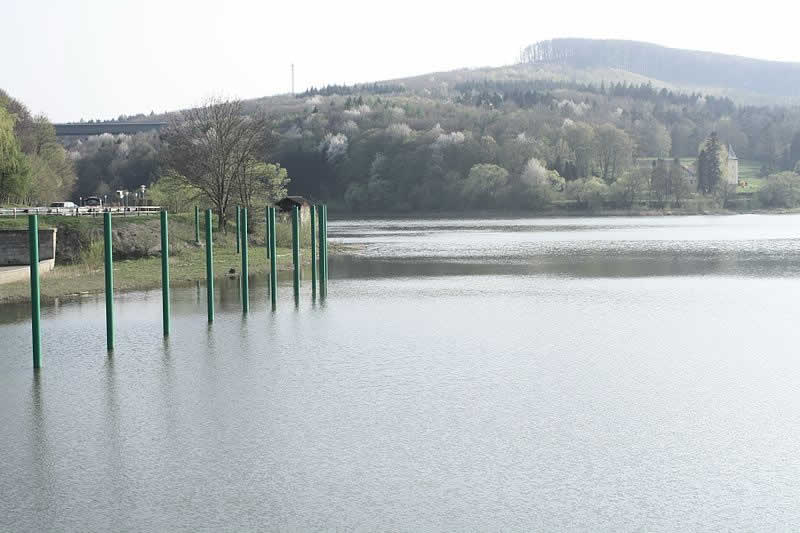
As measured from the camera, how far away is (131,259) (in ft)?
112

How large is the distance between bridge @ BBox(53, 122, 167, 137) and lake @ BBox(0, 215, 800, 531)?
456ft

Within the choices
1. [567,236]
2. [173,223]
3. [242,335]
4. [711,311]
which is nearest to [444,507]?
[242,335]

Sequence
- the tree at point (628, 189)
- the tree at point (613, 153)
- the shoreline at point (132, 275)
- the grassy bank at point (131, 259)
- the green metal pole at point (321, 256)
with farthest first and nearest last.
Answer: the tree at point (613, 153) < the tree at point (628, 189) < the green metal pole at point (321, 256) < the grassy bank at point (131, 259) < the shoreline at point (132, 275)

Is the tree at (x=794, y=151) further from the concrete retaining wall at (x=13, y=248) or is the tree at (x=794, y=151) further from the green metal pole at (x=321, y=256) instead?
the concrete retaining wall at (x=13, y=248)

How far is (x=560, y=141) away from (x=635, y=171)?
1445cm

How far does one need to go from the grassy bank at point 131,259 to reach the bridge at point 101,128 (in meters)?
119

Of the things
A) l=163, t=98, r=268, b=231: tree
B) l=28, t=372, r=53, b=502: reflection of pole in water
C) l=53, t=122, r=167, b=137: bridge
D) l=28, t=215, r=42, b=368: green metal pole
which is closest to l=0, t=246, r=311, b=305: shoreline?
l=163, t=98, r=268, b=231: tree

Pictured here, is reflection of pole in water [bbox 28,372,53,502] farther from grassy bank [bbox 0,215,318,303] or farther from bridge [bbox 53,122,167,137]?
bridge [bbox 53,122,167,137]

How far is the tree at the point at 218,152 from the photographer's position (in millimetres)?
45906

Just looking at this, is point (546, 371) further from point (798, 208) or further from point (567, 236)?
point (798, 208)

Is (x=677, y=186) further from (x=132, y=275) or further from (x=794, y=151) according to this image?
(x=132, y=275)

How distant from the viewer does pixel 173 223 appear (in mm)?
41469

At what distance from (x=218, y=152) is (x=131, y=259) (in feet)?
42.0

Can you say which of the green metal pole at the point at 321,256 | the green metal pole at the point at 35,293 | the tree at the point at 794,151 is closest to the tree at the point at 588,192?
the tree at the point at 794,151
